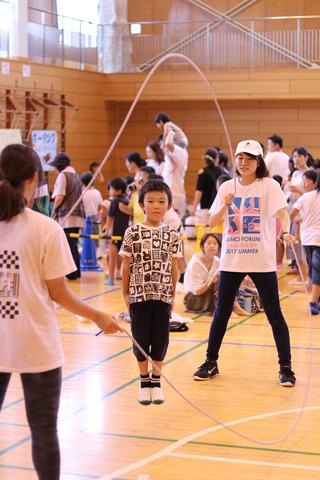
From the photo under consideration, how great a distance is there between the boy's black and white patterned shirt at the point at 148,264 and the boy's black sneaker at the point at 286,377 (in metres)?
1.24

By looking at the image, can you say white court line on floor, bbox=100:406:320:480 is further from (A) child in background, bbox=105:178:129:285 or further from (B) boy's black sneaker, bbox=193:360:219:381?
(A) child in background, bbox=105:178:129:285

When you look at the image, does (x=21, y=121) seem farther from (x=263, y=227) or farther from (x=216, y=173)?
(x=263, y=227)

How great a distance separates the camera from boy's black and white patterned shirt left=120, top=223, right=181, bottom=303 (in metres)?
5.43

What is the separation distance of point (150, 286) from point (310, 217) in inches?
171

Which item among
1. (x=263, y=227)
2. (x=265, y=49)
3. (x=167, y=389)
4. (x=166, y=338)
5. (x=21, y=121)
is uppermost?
(x=265, y=49)

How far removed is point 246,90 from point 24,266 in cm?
1613

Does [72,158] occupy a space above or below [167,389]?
above

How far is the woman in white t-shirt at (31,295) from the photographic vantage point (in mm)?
3361

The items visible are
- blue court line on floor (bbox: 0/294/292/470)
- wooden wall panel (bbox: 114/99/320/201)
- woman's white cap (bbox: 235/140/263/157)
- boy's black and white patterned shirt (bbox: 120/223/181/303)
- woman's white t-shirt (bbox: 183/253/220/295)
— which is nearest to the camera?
blue court line on floor (bbox: 0/294/292/470)

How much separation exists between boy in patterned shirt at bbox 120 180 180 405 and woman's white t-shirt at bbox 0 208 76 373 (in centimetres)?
202

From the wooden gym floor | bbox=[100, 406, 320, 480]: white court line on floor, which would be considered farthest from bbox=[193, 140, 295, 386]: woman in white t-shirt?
bbox=[100, 406, 320, 480]: white court line on floor

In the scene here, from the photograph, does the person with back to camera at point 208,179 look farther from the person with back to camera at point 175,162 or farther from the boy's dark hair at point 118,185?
the boy's dark hair at point 118,185

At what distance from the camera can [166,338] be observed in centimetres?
548

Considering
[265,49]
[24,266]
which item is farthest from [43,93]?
[24,266]
